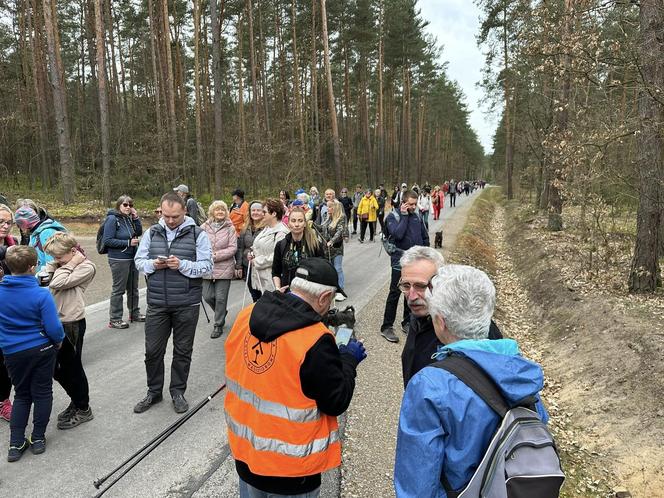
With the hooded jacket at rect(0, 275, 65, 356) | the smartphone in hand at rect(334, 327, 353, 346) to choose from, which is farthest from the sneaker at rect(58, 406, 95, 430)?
the smartphone in hand at rect(334, 327, 353, 346)

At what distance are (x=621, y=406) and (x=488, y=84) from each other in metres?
28.6

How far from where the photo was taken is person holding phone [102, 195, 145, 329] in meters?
6.30

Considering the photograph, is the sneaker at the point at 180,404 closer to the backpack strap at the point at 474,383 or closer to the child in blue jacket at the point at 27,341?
the child in blue jacket at the point at 27,341

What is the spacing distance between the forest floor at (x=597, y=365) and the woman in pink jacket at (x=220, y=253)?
4.46 metres

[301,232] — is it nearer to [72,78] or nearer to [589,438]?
[589,438]

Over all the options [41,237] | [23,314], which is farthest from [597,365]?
[41,237]

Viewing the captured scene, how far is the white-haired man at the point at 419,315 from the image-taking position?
2.29 meters

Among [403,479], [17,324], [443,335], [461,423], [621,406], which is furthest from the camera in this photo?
[621,406]

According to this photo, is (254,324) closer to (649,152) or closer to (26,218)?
(26,218)

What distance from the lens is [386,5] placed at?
2872 centimetres

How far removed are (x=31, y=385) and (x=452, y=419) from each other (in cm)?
347

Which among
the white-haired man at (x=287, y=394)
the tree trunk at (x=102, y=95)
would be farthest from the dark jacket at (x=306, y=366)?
the tree trunk at (x=102, y=95)

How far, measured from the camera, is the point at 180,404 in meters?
4.12

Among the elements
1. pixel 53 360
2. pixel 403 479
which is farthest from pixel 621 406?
pixel 53 360
